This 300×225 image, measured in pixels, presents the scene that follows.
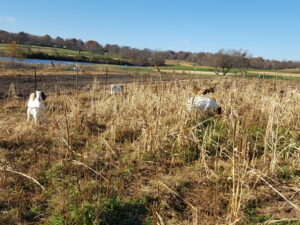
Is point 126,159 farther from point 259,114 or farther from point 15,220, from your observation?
point 259,114

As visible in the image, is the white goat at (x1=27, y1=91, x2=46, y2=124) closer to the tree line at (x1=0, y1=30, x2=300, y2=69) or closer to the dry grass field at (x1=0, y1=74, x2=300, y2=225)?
the dry grass field at (x1=0, y1=74, x2=300, y2=225)

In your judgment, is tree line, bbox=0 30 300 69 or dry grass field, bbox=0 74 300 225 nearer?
dry grass field, bbox=0 74 300 225

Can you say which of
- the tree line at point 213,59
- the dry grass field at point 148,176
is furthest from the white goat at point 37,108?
the tree line at point 213,59

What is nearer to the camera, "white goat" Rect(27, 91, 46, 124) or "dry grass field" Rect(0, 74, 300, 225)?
"dry grass field" Rect(0, 74, 300, 225)

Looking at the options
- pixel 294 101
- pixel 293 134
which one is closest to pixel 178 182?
pixel 293 134

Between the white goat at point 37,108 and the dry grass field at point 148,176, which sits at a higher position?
the white goat at point 37,108

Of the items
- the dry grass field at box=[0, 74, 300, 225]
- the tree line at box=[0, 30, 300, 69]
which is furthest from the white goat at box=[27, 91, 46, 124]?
the tree line at box=[0, 30, 300, 69]

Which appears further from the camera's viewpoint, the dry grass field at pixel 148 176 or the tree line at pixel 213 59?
the tree line at pixel 213 59

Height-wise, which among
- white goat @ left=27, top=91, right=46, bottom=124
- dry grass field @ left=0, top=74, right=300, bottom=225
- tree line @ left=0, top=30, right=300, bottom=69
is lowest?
dry grass field @ left=0, top=74, right=300, bottom=225

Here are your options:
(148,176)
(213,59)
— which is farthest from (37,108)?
(213,59)

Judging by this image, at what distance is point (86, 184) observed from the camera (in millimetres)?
2754

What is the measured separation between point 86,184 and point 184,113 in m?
2.19

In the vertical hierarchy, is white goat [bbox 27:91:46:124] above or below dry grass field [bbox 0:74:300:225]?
above

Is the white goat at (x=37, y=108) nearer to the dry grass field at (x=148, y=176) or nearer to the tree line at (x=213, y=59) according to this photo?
the dry grass field at (x=148, y=176)
